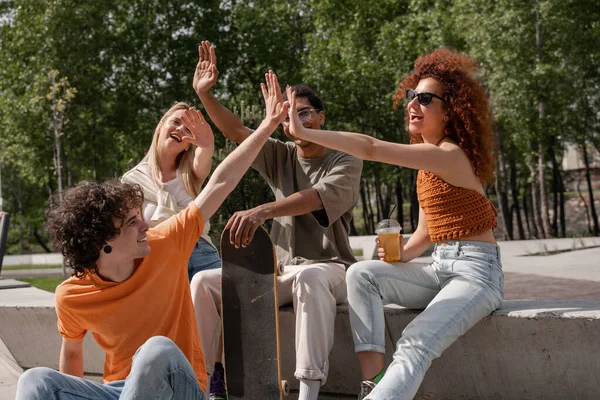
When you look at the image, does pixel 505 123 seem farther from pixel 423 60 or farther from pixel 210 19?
pixel 423 60

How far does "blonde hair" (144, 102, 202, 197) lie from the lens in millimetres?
4824

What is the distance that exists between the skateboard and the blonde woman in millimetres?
696

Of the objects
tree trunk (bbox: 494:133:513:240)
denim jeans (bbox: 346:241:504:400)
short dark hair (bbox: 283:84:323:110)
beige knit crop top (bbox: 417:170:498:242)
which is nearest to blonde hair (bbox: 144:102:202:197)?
short dark hair (bbox: 283:84:323:110)

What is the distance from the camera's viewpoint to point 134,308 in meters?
2.93

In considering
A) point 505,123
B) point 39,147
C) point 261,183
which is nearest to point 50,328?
point 261,183

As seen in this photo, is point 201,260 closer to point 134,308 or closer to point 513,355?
point 134,308

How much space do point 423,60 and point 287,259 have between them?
1.38m

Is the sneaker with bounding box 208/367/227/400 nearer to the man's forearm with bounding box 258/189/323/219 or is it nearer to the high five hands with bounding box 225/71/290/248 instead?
the high five hands with bounding box 225/71/290/248

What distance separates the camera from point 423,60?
4066mm

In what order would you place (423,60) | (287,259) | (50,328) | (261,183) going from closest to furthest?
1. (423,60)
2. (287,259)
3. (50,328)
4. (261,183)

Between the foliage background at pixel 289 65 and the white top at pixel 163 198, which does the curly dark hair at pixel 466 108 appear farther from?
the foliage background at pixel 289 65

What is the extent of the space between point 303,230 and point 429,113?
42.2 inches

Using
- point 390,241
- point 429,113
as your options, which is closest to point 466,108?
point 429,113

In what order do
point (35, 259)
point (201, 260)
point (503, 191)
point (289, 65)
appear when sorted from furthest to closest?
point (289, 65)
point (503, 191)
point (35, 259)
point (201, 260)
